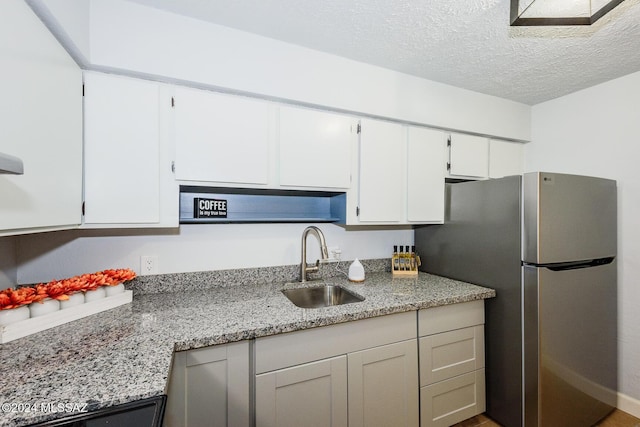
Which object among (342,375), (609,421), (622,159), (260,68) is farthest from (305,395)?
(622,159)

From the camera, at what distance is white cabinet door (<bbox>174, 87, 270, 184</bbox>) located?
4.50 ft

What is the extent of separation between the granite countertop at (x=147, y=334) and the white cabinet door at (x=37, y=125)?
1.34 ft

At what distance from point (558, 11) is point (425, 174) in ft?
3.44

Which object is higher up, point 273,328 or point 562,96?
point 562,96

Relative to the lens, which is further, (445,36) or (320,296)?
(320,296)

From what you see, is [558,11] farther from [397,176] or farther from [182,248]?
[182,248]

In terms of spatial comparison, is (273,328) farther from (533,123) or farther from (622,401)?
(533,123)

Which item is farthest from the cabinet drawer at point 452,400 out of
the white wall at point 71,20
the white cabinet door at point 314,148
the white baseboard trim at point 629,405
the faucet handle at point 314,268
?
the white wall at point 71,20

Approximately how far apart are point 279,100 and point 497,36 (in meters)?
1.21

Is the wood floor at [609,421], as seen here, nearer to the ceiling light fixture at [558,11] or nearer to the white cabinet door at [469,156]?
the white cabinet door at [469,156]

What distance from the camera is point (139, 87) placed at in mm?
1295

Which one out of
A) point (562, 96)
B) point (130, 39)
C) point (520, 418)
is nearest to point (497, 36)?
point (562, 96)

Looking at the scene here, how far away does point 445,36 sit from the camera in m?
1.50

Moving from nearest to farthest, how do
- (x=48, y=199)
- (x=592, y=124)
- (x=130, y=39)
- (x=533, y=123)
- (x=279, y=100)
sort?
(x=48, y=199)
(x=130, y=39)
(x=279, y=100)
(x=592, y=124)
(x=533, y=123)
